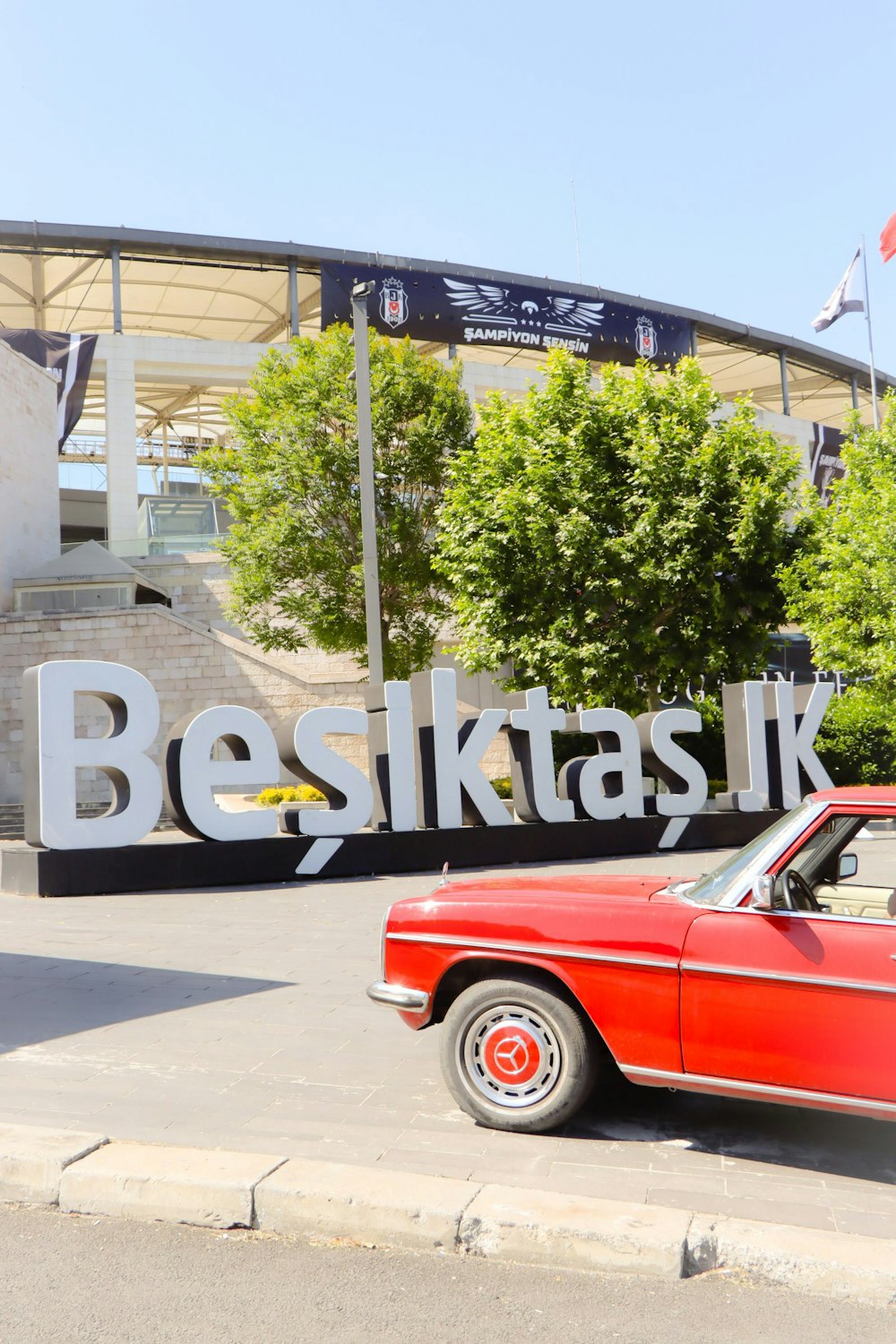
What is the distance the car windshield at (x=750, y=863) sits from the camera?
444 cm

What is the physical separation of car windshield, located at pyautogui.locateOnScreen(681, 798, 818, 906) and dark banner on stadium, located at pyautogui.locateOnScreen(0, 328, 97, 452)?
34.8m

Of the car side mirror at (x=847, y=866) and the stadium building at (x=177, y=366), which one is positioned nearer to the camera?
the car side mirror at (x=847, y=866)

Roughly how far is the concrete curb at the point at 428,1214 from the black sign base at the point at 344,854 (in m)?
8.41

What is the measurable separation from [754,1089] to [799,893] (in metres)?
0.79

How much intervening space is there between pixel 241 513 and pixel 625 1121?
24.0 m

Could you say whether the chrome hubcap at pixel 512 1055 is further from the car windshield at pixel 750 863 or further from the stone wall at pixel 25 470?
the stone wall at pixel 25 470

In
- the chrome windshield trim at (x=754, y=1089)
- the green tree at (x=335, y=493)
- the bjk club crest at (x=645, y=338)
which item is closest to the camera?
the chrome windshield trim at (x=754, y=1089)

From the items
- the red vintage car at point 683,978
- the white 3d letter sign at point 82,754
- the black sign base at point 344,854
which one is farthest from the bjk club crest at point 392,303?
the red vintage car at point 683,978

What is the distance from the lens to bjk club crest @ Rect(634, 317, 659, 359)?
40.1 m

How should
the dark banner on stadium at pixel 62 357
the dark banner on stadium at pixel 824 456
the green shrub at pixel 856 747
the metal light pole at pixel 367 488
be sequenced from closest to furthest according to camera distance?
the metal light pole at pixel 367 488 → the green shrub at pixel 856 747 → the dark banner on stadium at pixel 62 357 → the dark banner on stadium at pixel 824 456

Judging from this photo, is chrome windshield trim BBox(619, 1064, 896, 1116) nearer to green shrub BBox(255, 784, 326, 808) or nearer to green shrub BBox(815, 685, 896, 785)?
green shrub BBox(255, 784, 326, 808)

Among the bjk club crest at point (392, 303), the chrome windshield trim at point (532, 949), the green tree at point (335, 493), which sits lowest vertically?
the chrome windshield trim at point (532, 949)

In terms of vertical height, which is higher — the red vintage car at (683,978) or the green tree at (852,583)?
the green tree at (852,583)

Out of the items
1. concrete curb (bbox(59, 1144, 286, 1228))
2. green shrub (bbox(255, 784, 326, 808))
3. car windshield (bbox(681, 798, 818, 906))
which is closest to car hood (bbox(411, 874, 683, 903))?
car windshield (bbox(681, 798, 818, 906))
